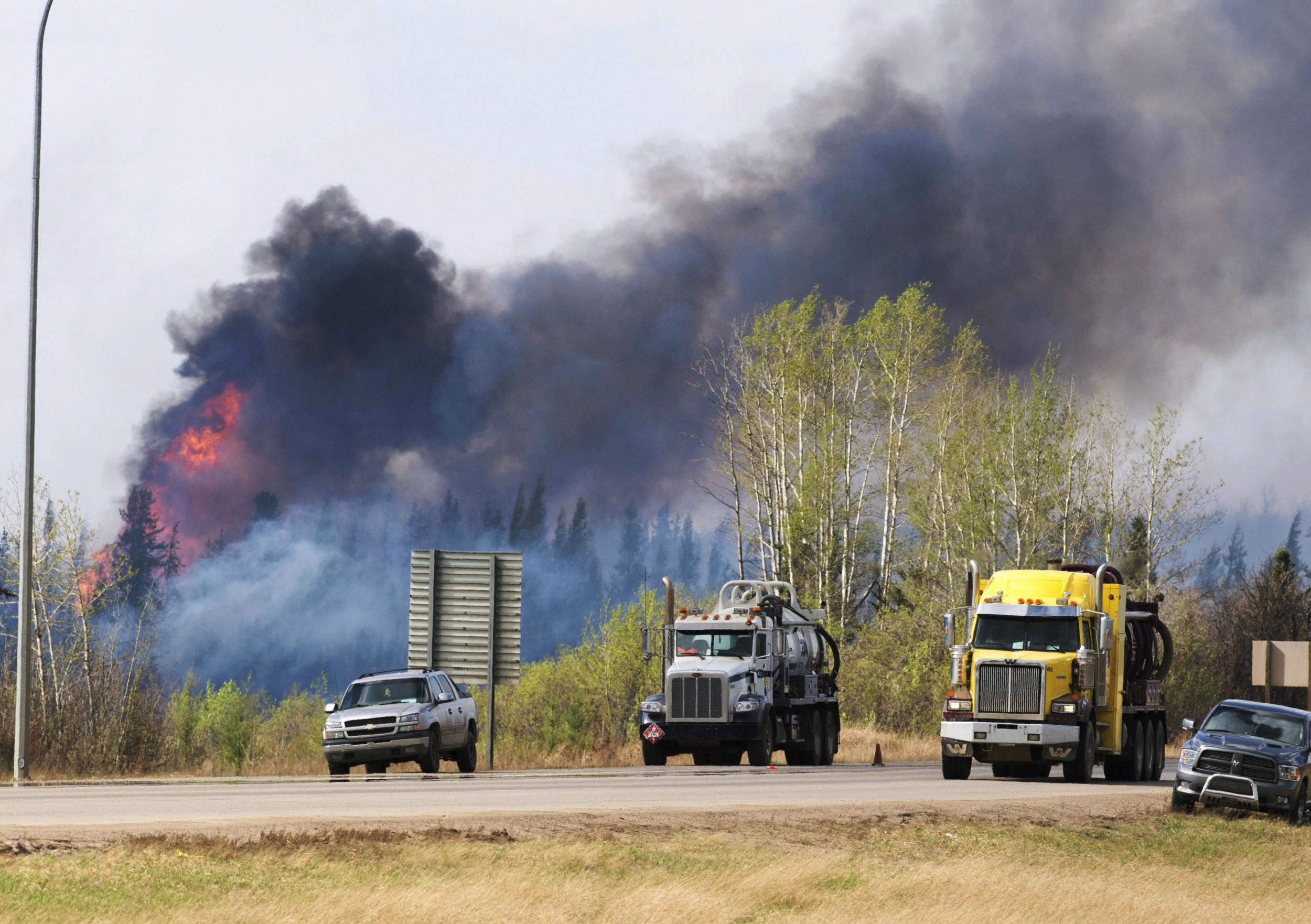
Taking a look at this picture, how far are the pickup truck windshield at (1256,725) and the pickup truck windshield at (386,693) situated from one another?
14.0 meters

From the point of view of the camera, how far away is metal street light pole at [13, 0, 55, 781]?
1077 inches

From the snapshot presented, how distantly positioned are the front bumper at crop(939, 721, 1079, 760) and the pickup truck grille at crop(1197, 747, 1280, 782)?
439 cm

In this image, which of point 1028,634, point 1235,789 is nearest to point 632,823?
point 1235,789

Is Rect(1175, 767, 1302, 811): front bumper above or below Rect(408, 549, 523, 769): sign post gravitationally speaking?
below

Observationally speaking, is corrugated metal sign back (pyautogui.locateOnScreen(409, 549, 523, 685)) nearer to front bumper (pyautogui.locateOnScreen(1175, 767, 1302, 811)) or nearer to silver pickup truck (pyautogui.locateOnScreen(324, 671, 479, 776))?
silver pickup truck (pyautogui.locateOnScreen(324, 671, 479, 776))

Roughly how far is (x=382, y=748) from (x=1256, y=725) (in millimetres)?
15182

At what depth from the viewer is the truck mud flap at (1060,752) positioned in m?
29.3

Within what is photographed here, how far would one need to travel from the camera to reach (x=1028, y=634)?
30.0m

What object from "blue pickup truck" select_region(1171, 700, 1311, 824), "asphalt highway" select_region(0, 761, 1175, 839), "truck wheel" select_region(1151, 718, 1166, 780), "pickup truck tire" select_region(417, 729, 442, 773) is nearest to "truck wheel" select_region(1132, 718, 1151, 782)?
"truck wheel" select_region(1151, 718, 1166, 780)

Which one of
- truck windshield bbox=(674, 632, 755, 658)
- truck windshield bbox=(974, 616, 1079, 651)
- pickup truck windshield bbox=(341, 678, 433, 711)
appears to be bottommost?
pickup truck windshield bbox=(341, 678, 433, 711)

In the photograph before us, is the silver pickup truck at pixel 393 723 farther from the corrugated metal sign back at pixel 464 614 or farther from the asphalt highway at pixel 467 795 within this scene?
the corrugated metal sign back at pixel 464 614

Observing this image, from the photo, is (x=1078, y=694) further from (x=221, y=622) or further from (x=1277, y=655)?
(x=221, y=622)

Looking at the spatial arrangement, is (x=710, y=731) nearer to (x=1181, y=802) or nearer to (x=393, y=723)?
(x=393, y=723)

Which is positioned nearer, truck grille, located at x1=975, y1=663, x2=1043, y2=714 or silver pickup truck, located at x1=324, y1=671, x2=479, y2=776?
silver pickup truck, located at x1=324, y1=671, x2=479, y2=776
